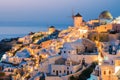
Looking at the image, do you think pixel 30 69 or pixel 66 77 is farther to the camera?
pixel 30 69

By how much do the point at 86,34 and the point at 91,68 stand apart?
29.0 ft

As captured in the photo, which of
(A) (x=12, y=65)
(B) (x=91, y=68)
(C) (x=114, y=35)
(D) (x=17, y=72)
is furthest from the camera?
(A) (x=12, y=65)

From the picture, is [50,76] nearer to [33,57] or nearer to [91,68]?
[91,68]

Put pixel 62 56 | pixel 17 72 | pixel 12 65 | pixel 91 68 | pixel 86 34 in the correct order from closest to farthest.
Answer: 1. pixel 91 68
2. pixel 62 56
3. pixel 86 34
4. pixel 17 72
5. pixel 12 65

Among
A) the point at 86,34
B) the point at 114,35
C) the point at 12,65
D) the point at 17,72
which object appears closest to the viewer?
the point at 114,35

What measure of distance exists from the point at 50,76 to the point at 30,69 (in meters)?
8.47

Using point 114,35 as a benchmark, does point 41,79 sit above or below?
below

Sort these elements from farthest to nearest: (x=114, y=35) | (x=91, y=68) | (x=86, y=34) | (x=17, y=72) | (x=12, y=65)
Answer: (x=12, y=65) → (x=17, y=72) → (x=86, y=34) → (x=114, y=35) → (x=91, y=68)

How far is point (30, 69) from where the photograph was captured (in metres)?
41.3

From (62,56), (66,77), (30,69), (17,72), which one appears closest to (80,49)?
(62,56)

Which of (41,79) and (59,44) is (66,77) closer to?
(41,79)

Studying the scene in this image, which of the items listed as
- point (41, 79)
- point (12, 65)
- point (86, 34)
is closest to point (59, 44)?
point (86, 34)

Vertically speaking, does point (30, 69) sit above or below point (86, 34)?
below

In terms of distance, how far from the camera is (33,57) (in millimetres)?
45344
